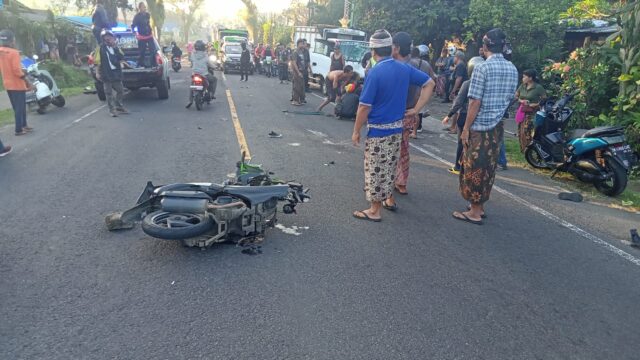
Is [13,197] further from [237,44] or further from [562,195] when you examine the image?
[237,44]

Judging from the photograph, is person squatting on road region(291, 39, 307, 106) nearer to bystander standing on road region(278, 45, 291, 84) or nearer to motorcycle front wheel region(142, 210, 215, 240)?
bystander standing on road region(278, 45, 291, 84)

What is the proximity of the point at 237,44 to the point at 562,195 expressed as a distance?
23764 millimetres

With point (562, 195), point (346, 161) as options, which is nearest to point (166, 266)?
point (346, 161)

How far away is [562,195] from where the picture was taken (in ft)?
20.7

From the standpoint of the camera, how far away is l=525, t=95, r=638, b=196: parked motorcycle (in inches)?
247

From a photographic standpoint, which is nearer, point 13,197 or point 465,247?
point 465,247

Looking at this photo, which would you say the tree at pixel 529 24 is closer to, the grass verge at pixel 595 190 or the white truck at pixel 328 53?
the white truck at pixel 328 53

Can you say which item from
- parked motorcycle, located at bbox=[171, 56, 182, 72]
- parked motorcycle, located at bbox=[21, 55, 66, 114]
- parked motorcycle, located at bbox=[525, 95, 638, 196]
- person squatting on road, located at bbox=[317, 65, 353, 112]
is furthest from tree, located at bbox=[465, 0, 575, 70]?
parked motorcycle, located at bbox=[171, 56, 182, 72]

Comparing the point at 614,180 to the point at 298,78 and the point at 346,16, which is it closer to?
the point at 298,78

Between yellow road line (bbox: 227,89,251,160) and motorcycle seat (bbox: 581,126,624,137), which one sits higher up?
motorcycle seat (bbox: 581,126,624,137)

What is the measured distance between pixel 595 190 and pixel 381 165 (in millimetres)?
4028

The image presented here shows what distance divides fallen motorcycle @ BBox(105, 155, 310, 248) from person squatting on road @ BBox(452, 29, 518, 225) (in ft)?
6.92

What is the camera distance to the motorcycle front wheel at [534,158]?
7.69 m

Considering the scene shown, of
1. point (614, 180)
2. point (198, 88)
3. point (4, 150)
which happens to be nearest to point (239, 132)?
point (198, 88)
